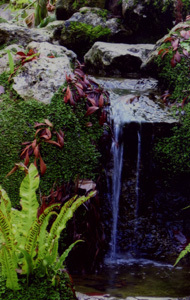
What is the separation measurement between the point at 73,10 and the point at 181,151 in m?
4.64

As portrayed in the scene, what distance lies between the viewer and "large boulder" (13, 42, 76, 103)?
3766 millimetres

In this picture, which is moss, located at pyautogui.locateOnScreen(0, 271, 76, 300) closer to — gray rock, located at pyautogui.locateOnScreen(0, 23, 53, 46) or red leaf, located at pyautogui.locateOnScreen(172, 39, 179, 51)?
red leaf, located at pyautogui.locateOnScreen(172, 39, 179, 51)

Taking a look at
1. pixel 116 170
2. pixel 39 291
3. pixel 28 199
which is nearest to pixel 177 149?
pixel 116 170

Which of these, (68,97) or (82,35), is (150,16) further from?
(68,97)

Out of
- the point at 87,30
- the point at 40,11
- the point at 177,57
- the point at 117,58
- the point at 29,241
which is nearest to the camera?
the point at 29,241

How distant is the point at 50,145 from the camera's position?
11.7 ft

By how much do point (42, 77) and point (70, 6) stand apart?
4.09m

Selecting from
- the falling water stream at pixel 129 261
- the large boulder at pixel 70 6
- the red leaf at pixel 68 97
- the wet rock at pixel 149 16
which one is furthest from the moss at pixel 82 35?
the red leaf at pixel 68 97

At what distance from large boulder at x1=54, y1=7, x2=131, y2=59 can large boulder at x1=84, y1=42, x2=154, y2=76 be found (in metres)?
0.66

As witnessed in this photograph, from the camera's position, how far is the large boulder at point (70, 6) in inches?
281

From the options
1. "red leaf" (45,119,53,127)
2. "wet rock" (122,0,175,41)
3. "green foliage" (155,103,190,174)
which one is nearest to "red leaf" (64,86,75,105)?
"red leaf" (45,119,53,127)

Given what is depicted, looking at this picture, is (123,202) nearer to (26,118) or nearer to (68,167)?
(68,167)

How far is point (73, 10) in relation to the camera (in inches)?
287

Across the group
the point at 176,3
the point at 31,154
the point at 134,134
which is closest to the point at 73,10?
the point at 176,3
